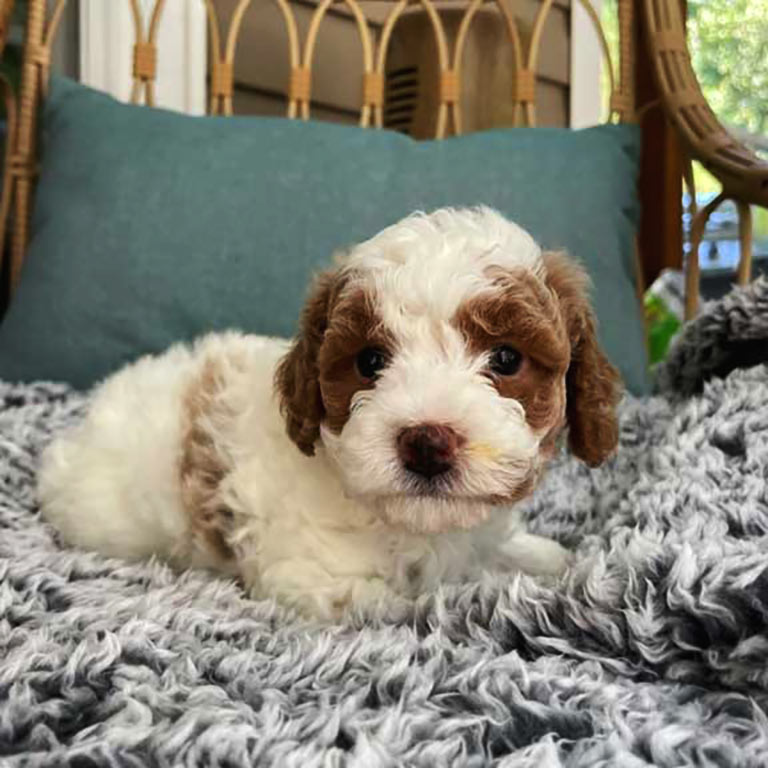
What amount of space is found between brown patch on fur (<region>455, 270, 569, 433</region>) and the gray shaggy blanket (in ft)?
0.73

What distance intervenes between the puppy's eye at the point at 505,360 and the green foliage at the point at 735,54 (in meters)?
3.74

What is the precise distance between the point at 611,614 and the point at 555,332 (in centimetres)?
45

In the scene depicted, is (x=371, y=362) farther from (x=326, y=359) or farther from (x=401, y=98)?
(x=401, y=98)

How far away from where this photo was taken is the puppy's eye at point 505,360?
1.35m

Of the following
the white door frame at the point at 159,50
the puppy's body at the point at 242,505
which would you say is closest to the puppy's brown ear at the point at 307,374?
the puppy's body at the point at 242,505

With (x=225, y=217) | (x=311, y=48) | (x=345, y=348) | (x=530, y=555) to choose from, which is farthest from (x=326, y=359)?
(x=311, y=48)

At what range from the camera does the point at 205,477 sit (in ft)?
5.33

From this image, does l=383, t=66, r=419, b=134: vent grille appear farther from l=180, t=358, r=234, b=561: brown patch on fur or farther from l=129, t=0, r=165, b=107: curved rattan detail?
l=180, t=358, r=234, b=561: brown patch on fur

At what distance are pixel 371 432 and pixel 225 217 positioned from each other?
1276 millimetres

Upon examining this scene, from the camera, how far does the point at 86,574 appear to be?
4.75 ft

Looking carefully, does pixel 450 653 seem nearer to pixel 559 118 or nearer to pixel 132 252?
pixel 132 252

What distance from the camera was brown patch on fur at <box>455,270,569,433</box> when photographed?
4.34 feet

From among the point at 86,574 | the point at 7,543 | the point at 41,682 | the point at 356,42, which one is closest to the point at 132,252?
the point at 7,543

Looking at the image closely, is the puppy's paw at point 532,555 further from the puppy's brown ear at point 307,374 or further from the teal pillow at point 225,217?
the teal pillow at point 225,217
